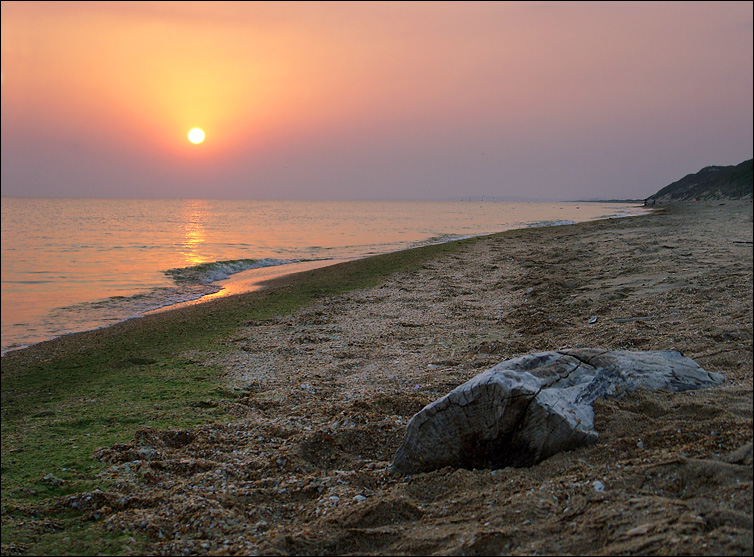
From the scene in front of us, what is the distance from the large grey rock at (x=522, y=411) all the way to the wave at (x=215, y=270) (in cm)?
1929

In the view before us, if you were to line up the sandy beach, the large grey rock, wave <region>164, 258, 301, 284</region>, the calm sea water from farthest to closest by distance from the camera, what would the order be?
wave <region>164, 258, 301, 284</region> → the calm sea water → the large grey rock → the sandy beach

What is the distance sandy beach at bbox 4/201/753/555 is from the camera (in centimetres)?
303

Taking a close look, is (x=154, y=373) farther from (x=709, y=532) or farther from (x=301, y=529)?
(x=709, y=532)

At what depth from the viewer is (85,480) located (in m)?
4.84

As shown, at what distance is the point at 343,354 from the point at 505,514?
19.3 ft

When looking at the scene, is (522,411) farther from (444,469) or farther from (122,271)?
(122,271)

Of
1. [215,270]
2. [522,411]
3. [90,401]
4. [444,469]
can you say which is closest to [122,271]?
[215,270]

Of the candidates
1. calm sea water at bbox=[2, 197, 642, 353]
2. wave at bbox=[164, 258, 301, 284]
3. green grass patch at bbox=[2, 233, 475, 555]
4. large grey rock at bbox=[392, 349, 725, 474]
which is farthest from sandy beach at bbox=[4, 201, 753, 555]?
wave at bbox=[164, 258, 301, 284]

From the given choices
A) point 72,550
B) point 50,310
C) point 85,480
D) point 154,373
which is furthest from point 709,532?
point 50,310

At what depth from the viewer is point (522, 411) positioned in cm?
424

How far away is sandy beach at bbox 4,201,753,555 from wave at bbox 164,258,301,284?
12380mm

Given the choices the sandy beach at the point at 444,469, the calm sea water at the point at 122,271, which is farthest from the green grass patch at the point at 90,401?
the calm sea water at the point at 122,271

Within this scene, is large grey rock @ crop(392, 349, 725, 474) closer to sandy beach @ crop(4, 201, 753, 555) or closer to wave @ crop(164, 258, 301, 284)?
sandy beach @ crop(4, 201, 753, 555)

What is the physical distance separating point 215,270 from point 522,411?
74.6ft
